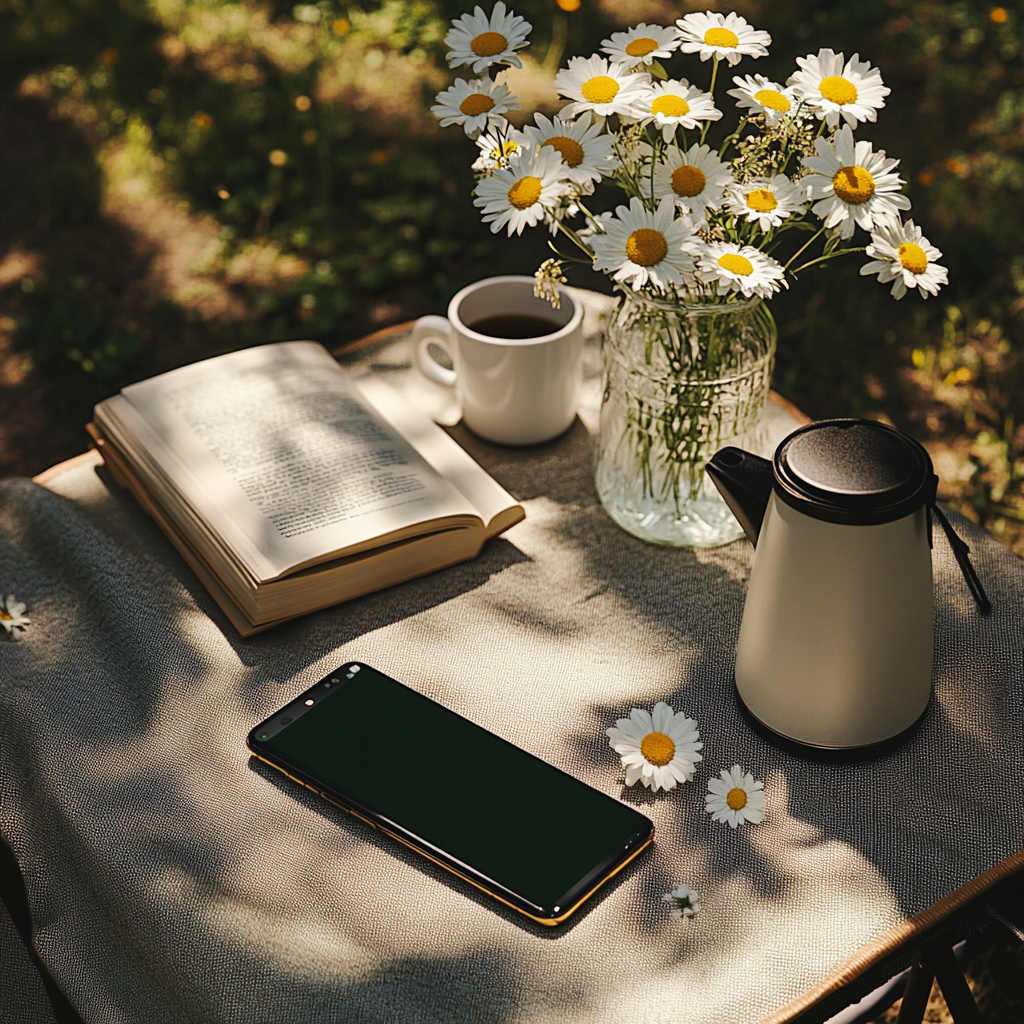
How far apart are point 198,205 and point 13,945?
2.13 m

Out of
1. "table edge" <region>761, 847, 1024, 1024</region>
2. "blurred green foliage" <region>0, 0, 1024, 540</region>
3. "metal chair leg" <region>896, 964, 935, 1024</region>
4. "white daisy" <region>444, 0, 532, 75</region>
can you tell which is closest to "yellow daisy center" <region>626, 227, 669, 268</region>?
"white daisy" <region>444, 0, 532, 75</region>

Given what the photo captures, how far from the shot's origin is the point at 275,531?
1.04m

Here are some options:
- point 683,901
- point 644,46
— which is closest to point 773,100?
point 644,46

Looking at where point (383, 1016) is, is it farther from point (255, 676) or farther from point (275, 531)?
point (275, 531)

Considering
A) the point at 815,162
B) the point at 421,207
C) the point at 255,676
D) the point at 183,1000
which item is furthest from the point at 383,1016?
the point at 421,207

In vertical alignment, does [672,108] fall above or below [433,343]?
above

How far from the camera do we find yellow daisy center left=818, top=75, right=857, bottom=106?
2.70ft

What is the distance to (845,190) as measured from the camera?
810mm

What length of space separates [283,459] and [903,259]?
67 centimetres

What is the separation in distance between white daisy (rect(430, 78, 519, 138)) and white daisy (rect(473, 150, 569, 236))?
0.06 m

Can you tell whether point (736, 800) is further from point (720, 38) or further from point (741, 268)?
point (720, 38)

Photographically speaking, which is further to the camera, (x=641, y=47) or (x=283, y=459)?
(x=283, y=459)

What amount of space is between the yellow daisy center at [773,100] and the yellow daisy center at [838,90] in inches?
1.1

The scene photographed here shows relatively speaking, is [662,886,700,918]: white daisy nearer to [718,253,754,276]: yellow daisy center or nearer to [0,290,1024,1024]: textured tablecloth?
[0,290,1024,1024]: textured tablecloth
